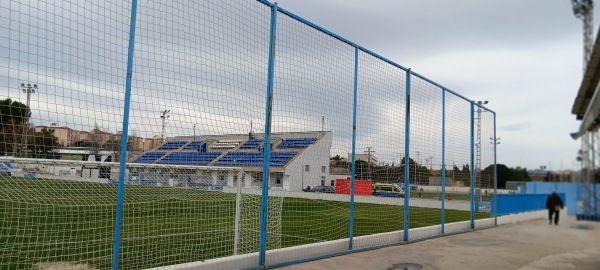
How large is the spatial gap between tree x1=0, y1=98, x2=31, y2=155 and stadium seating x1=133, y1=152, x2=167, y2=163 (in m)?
1.68

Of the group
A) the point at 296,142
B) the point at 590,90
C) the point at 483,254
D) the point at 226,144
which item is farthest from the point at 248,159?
the point at 590,90

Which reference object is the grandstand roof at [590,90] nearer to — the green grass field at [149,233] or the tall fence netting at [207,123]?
the tall fence netting at [207,123]

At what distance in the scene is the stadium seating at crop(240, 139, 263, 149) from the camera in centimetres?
690

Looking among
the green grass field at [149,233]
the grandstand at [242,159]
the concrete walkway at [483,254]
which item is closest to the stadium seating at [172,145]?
the grandstand at [242,159]

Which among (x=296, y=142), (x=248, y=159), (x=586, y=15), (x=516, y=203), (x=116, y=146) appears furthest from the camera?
(x=586, y=15)

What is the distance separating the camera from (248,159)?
7.34 meters

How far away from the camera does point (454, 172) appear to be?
43.6 feet

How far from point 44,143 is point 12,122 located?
38 cm

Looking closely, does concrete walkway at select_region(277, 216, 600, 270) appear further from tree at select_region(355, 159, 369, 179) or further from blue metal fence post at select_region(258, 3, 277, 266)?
tree at select_region(355, 159, 369, 179)

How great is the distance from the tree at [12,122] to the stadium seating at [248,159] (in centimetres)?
317

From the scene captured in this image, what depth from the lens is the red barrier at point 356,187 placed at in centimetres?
890

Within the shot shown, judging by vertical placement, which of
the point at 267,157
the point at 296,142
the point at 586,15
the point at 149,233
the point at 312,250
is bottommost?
the point at 149,233

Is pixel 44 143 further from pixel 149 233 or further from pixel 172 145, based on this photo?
pixel 149 233

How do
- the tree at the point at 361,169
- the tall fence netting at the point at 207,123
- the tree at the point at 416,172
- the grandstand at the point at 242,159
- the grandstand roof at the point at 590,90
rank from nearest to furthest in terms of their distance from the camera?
1. the tall fence netting at the point at 207,123
2. the grandstand at the point at 242,159
3. the tree at the point at 361,169
4. the tree at the point at 416,172
5. the grandstand roof at the point at 590,90
